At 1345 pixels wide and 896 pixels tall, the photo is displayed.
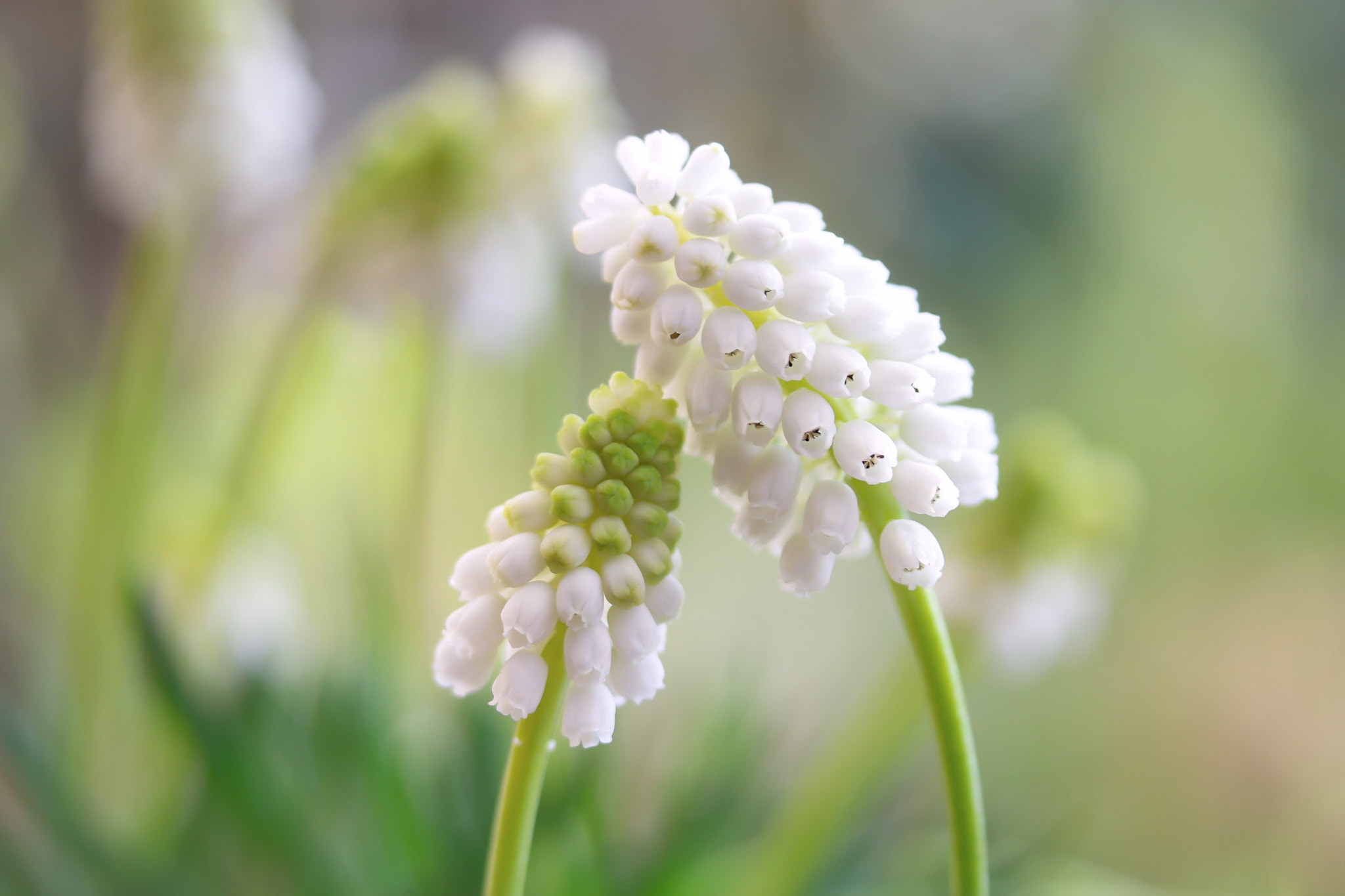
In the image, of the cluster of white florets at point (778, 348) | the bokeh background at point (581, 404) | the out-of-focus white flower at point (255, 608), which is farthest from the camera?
the out-of-focus white flower at point (255, 608)

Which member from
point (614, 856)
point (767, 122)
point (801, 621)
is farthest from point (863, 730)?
point (767, 122)

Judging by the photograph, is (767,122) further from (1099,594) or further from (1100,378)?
(1099,594)

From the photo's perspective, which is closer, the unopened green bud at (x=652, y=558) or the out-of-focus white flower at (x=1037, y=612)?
the unopened green bud at (x=652, y=558)

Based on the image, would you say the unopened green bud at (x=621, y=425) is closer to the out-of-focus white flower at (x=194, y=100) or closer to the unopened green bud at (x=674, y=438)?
the unopened green bud at (x=674, y=438)

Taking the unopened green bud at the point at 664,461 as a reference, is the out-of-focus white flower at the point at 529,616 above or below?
below

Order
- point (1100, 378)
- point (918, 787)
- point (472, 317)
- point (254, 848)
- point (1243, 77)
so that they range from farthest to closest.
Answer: point (1100, 378), point (1243, 77), point (918, 787), point (472, 317), point (254, 848)

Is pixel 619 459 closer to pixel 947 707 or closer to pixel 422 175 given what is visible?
pixel 947 707

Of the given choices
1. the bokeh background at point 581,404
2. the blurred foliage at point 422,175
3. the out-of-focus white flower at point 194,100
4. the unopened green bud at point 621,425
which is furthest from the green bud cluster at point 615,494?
the out-of-focus white flower at point 194,100

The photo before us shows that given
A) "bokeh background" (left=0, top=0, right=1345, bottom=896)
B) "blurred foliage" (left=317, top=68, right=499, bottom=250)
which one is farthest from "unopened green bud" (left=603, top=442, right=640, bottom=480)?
"blurred foliage" (left=317, top=68, right=499, bottom=250)

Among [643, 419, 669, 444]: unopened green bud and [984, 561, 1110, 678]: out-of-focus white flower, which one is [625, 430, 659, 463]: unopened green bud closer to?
[643, 419, 669, 444]: unopened green bud
